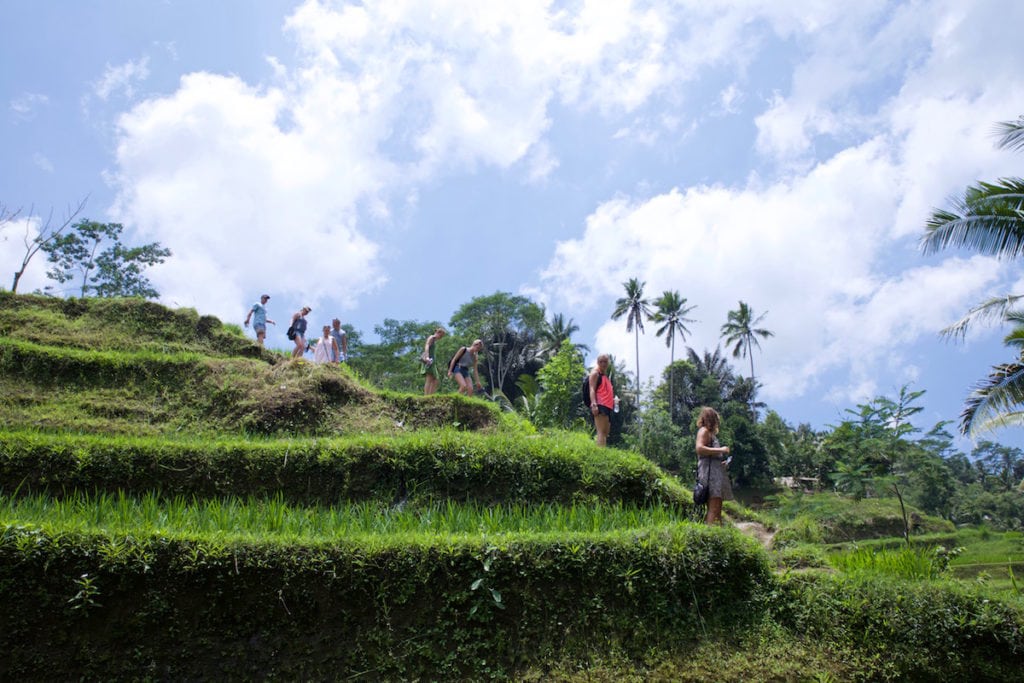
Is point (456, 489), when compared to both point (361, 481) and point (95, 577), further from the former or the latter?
point (95, 577)

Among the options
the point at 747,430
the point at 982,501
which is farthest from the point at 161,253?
the point at 982,501

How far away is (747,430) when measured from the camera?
144 ft

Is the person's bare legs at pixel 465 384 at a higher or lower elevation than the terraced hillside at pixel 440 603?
higher

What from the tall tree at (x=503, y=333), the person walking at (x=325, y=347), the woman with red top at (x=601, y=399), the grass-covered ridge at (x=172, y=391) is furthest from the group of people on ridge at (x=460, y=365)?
the tall tree at (x=503, y=333)

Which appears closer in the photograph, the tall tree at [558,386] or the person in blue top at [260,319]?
the person in blue top at [260,319]

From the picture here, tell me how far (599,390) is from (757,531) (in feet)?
10.0

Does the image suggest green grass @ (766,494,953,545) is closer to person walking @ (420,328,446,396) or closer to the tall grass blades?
person walking @ (420,328,446,396)

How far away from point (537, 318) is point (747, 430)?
1579 centimetres

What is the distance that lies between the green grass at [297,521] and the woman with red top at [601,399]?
Result: 322 centimetres

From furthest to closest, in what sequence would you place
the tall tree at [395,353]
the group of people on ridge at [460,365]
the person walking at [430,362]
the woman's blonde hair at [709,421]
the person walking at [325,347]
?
the tall tree at [395,353] < the person walking at [325,347] < the group of people on ridge at [460,365] < the person walking at [430,362] < the woman's blonde hair at [709,421]

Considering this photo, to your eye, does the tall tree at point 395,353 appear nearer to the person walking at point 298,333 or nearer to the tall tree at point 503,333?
the tall tree at point 503,333

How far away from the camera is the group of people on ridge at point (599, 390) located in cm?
796

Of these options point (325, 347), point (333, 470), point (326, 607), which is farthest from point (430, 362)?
point (326, 607)

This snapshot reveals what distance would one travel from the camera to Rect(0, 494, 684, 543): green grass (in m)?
6.23
